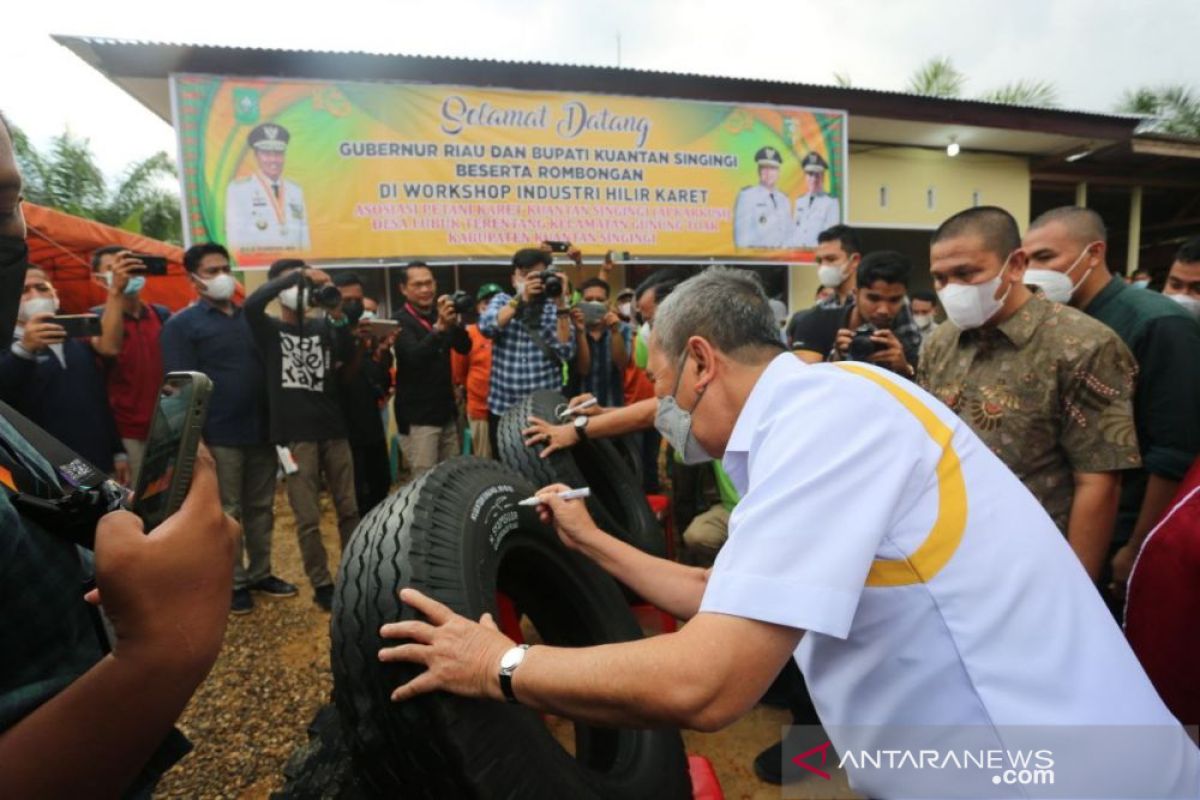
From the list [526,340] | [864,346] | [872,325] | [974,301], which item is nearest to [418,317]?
[526,340]

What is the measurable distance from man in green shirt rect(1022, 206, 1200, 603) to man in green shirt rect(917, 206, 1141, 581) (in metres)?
0.25

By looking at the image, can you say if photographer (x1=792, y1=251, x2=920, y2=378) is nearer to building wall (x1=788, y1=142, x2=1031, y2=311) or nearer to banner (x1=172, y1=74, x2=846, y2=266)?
banner (x1=172, y1=74, x2=846, y2=266)

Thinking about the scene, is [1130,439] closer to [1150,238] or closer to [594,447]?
[594,447]

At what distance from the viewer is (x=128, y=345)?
3906 millimetres

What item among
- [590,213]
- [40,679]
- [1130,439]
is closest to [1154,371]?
[1130,439]

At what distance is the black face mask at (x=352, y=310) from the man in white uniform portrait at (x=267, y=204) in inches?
136

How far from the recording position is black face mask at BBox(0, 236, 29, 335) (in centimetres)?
87

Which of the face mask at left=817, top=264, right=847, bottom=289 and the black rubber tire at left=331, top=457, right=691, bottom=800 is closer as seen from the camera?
the black rubber tire at left=331, top=457, right=691, bottom=800

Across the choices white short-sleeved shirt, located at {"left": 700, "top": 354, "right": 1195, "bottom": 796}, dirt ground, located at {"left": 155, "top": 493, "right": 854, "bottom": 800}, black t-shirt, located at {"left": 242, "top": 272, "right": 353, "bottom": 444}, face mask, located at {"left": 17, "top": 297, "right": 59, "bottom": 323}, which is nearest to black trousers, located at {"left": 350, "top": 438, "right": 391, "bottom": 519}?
black t-shirt, located at {"left": 242, "top": 272, "right": 353, "bottom": 444}

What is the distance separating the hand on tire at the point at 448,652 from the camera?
1.07m

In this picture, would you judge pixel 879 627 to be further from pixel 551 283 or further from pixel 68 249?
pixel 68 249

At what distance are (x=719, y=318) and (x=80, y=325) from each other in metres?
3.82

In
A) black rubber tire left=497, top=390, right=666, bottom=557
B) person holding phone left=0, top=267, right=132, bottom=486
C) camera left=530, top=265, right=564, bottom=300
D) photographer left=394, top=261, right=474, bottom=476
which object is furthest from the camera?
photographer left=394, top=261, right=474, bottom=476

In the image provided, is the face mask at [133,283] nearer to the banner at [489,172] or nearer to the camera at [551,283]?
the camera at [551,283]
